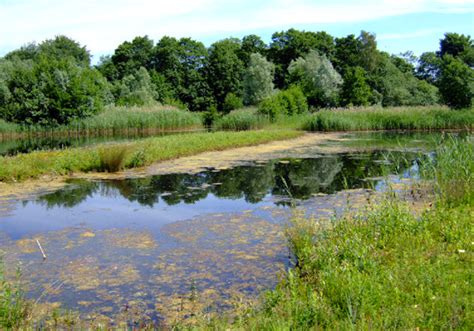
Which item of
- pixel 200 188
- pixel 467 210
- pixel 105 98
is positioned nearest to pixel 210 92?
pixel 105 98

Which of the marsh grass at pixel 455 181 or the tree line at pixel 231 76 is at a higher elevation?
the tree line at pixel 231 76

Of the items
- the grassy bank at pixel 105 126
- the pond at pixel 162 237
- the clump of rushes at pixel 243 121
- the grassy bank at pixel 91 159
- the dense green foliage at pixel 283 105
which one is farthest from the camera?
the grassy bank at pixel 105 126

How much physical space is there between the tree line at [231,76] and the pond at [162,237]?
61.8ft

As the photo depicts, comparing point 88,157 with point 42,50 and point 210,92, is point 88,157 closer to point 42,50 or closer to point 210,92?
point 210,92

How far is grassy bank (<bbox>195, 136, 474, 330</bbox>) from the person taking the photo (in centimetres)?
343

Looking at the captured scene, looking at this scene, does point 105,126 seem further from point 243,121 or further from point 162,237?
point 162,237

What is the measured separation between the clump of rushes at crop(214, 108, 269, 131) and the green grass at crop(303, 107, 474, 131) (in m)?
2.72

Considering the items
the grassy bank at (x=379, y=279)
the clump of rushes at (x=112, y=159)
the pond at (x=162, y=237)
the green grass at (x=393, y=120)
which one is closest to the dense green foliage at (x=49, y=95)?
the green grass at (x=393, y=120)

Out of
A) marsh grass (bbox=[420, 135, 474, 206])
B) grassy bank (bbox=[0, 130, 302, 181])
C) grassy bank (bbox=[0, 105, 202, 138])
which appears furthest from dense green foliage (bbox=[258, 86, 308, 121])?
marsh grass (bbox=[420, 135, 474, 206])

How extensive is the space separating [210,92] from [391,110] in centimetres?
2730

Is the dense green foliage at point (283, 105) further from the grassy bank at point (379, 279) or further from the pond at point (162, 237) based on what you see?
the grassy bank at point (379, 279)

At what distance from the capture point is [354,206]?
26.2 feet

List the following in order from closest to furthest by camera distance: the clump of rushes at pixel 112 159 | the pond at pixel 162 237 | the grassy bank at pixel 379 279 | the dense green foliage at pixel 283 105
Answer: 1. the grassy bank at pixel 379 279
2. the pond at pixel 162 237
3. the clump of rushes at pixel 112 159
4. the dense green foliage at pixel 283 105

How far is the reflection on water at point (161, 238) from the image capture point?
15.6 feet
